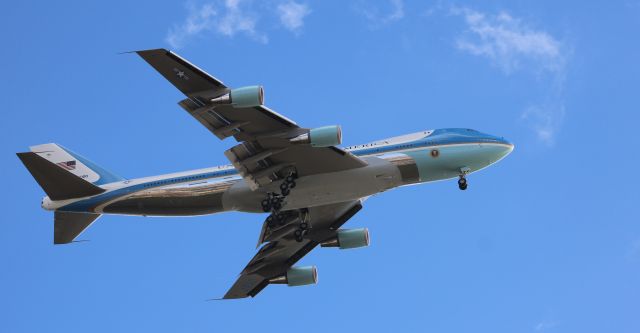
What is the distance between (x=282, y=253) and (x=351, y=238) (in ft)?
16.0

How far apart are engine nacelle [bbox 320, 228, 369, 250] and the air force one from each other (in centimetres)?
256

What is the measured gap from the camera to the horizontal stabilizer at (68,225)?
55.1 m

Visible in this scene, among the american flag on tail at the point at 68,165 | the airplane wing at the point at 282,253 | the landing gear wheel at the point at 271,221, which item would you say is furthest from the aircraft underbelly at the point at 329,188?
the american flag on tail at the point at 68,165

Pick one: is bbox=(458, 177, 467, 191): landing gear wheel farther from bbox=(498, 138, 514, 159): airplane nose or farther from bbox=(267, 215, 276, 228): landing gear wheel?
bbox=(267, 215, 276, 228): landing gear wheel

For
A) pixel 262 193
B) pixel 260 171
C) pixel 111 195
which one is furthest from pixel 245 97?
pixel 111 195

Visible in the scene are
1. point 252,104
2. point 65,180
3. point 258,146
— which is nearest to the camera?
point 252,104

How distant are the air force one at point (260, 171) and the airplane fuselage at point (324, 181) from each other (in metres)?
0.06

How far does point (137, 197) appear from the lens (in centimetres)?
5438

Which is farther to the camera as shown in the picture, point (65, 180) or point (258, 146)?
point (65, 180)

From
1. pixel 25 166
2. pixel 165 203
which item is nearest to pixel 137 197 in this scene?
pixel 165 203

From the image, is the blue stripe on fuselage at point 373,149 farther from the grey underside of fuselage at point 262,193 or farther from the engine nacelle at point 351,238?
the engine nacelle at point 351,238

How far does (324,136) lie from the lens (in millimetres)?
48594

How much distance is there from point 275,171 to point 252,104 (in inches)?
266

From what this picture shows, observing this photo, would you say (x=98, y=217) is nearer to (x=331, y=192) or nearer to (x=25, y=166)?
(x=25, y=166)
